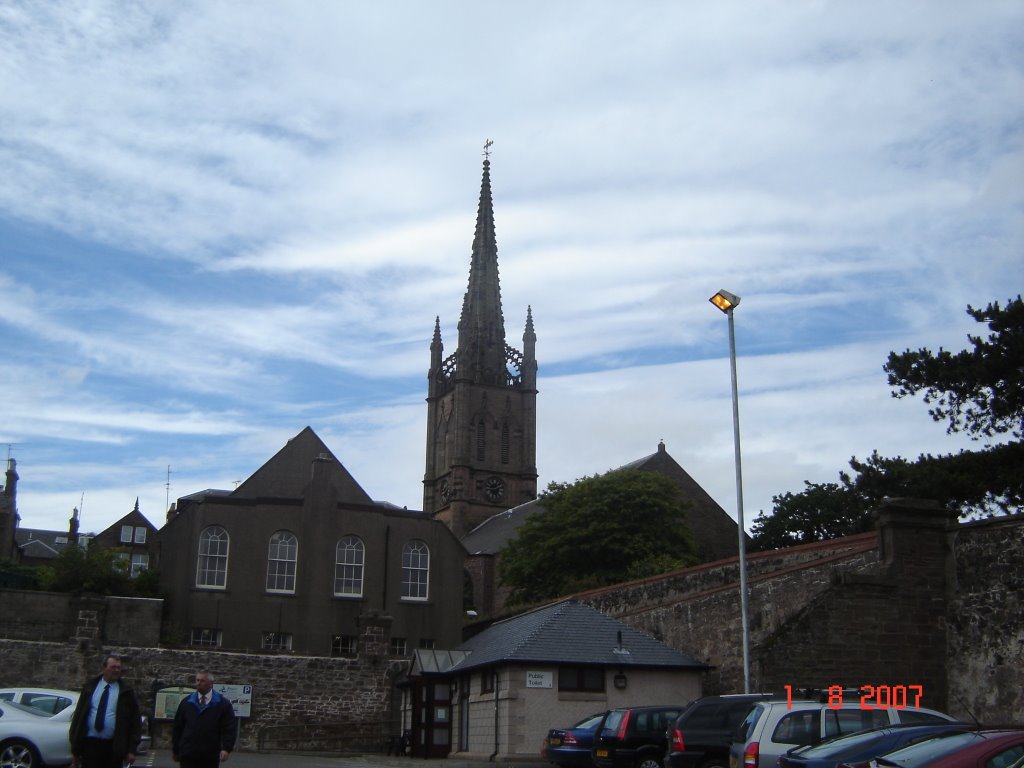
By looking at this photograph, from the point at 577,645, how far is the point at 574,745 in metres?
5.39

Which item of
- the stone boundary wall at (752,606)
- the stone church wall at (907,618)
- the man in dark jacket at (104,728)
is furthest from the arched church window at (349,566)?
the man in dark jacket at (104,728)

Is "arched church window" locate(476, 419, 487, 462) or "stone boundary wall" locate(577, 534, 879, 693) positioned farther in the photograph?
"arched church window" locate(476, 419, 487, 462)

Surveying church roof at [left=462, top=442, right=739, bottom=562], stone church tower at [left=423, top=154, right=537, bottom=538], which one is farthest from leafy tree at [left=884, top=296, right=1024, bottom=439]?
stone church tower at [left=423, top=154, right=537, bottom=538]

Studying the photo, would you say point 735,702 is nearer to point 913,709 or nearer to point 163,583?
point 913,709

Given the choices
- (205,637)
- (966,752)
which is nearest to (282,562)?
(205,637)

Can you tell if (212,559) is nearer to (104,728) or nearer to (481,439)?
(104,728)

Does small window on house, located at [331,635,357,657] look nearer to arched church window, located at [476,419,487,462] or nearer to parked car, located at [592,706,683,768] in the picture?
parked car, located at [592,706,683,768]

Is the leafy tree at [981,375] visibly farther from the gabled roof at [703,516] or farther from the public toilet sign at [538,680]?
the gabled roof at [703,516]

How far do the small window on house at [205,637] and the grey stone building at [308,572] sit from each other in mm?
42

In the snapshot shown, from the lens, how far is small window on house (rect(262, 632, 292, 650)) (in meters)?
43.0

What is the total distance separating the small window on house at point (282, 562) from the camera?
43.8 m

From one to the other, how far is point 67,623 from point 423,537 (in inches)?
554

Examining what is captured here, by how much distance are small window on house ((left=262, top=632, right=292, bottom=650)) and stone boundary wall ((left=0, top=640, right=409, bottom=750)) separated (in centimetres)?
864

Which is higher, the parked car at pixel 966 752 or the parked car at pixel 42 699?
the parked car at pixel 42 699
